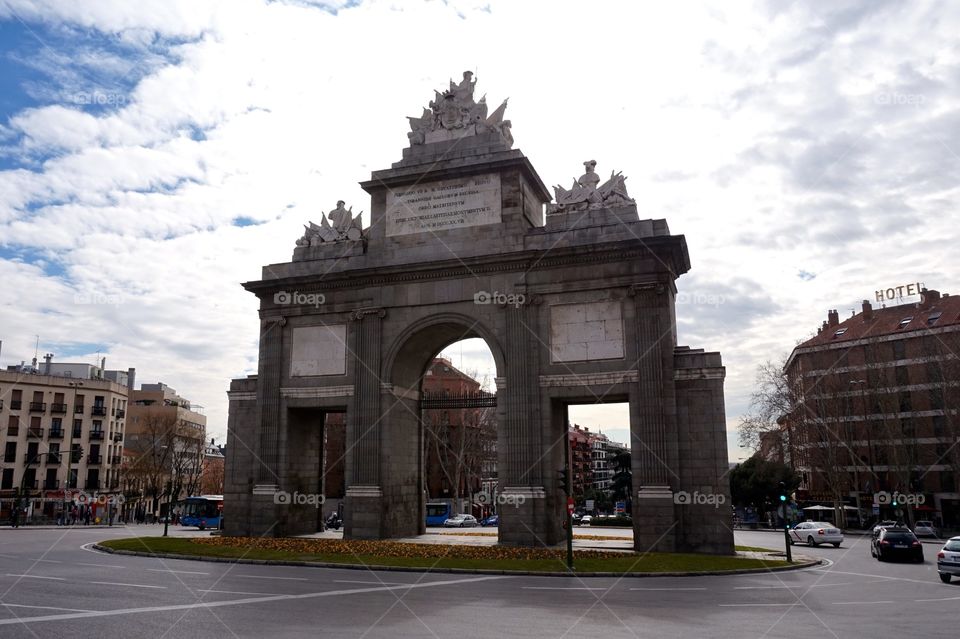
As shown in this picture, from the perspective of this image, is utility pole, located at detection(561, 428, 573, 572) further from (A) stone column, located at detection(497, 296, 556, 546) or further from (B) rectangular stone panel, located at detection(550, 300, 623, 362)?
(B) rectangular stone panel, located at detection(550, 300, 623, 362)

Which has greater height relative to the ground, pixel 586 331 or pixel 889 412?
pixel 586 331

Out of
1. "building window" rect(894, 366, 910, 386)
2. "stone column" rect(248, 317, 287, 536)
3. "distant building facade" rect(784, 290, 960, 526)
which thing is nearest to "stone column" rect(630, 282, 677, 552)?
"stone column" rect(248, 317, 287, 536)

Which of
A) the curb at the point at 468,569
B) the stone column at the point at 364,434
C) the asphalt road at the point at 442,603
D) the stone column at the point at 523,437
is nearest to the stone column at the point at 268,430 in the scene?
the stone column at the point at 364,434

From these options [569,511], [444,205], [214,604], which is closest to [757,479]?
[444,205]

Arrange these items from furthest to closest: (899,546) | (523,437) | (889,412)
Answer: (889,412) < (523,437) < (899,546)

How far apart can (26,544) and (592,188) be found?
28740mm

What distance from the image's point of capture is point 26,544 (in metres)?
31.4

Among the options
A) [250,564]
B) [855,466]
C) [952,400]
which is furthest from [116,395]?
[952,400]

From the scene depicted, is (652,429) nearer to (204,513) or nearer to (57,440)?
(204,513)

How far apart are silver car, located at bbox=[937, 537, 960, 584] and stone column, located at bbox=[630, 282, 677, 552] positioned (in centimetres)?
888

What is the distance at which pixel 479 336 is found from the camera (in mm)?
32781

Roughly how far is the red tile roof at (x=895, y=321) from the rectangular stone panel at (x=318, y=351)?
4637 cm

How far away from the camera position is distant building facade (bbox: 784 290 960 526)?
2009 inches

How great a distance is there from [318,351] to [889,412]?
41215 mm
